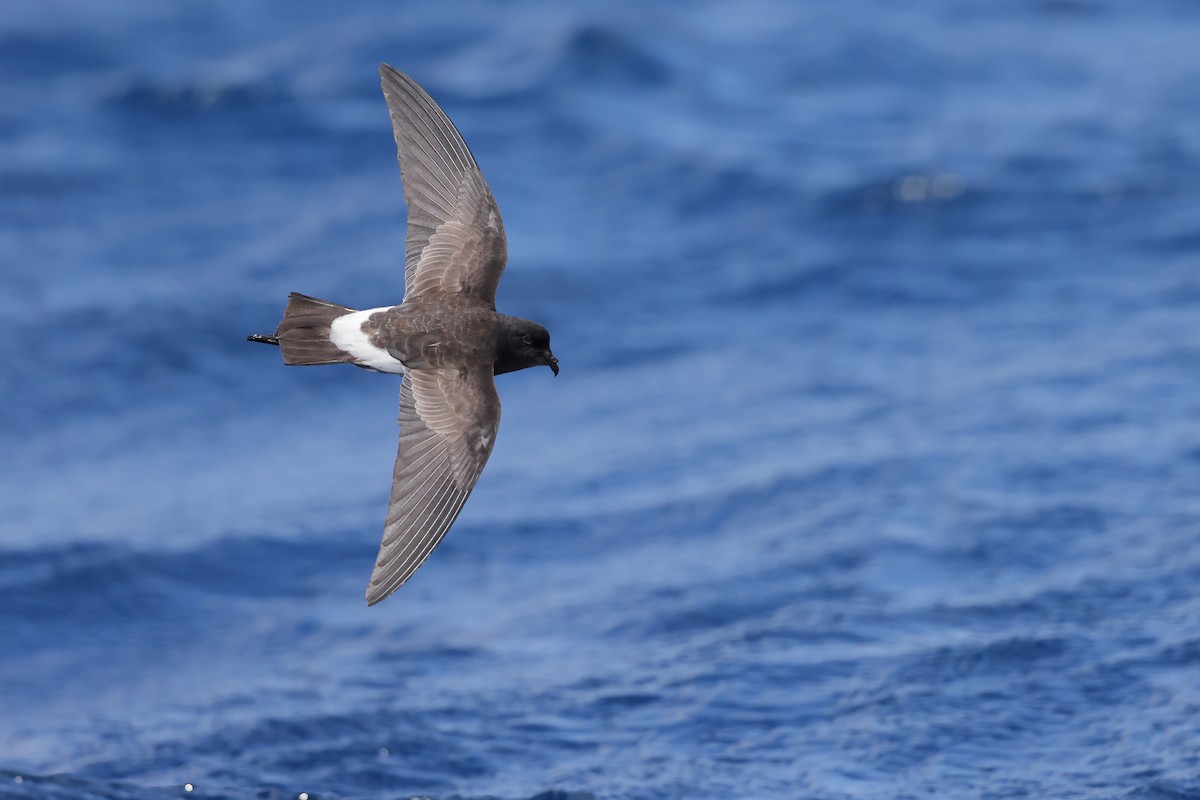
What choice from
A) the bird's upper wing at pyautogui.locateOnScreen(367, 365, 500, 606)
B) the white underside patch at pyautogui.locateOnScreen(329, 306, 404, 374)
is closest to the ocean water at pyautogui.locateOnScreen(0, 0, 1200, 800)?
the bird's upper wing at pyautogui.locateOnScreen(367, 365, 500, 606)

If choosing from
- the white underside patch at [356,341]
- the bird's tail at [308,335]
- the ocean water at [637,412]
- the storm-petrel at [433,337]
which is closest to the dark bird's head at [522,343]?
the storm-petrel at [433,337]

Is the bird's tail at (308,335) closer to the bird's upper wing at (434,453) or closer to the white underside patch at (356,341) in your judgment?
the white underside patch at (356,341)

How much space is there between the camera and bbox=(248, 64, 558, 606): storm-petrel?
22.2 ft

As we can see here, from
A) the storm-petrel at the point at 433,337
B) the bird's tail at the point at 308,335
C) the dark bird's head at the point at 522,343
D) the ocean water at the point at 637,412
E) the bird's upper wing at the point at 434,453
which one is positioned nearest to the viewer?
the bird's upper wing at the point at 434,453

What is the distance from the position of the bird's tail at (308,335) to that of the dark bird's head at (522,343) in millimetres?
641

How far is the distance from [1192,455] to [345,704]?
7.70 meters

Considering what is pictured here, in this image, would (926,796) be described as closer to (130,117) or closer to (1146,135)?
(1146,135)

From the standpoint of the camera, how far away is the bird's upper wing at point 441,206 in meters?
7.48

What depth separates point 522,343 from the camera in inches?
281

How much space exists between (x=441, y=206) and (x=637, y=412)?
8258 millimetres

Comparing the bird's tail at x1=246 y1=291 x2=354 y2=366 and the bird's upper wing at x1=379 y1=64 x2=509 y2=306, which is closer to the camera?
the bird's tail at x1=246 y1=291 x2=354 y2=366

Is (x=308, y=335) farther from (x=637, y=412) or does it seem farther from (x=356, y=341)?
(x=637, y=412)

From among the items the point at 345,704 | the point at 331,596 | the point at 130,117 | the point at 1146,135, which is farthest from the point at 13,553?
the point at 1146,135

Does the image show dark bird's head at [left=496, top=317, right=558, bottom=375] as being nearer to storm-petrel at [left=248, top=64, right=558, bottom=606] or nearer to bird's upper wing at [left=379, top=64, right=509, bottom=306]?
storm-petrel at [left=248, top=64, right=558, bottom=606]
